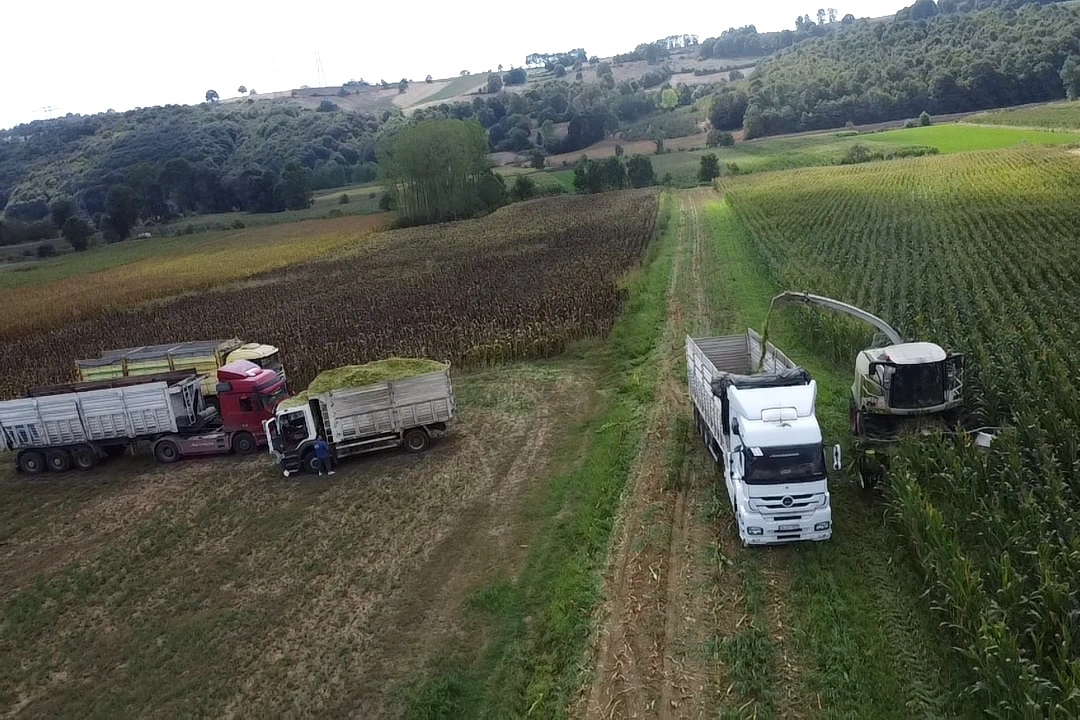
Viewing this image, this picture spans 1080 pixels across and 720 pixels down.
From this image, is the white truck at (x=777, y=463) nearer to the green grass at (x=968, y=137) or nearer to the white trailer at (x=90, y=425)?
the white trailer at (x=90, y=425)

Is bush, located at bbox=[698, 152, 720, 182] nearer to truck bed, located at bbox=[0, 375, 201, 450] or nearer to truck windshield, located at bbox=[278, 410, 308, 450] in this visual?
truck bed, located at bbox=[0, 375, 201, 450]

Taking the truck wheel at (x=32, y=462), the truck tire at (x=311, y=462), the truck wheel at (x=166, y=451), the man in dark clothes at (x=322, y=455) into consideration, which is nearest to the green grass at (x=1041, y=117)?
the man in dark clothes at (x=322, y=455)

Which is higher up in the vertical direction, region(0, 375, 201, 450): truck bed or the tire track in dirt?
region(0, 375, 201, 450): truck bed

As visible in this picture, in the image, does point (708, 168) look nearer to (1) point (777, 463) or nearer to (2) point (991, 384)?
(2) point (991, 384)

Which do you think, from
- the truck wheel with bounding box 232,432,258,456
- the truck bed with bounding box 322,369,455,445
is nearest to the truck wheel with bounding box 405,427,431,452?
the truck bed with bounding box 322,369,455,445

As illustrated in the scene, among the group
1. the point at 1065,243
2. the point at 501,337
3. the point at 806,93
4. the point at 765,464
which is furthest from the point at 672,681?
the point at 806,93

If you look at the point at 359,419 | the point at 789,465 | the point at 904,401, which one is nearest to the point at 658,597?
the point at 789,465
